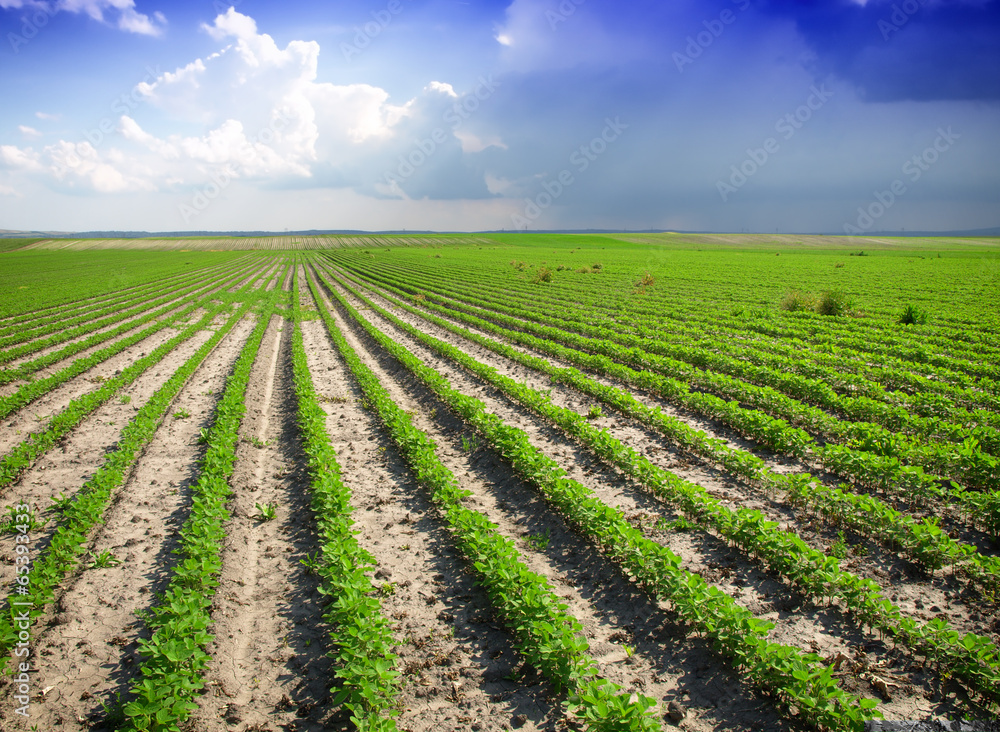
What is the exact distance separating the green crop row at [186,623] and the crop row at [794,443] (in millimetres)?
9041

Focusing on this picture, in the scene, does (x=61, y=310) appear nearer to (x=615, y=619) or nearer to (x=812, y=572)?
(x=615, y=619)

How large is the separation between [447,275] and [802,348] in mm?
37909

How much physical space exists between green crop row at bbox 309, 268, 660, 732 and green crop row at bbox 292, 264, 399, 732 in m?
1.22

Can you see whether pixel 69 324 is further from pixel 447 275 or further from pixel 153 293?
pixel 447 275

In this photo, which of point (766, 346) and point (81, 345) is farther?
point (81, 345)

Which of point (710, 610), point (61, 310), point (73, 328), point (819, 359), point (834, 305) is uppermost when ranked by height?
point (834, 305)

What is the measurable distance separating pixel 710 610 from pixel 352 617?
143 inches

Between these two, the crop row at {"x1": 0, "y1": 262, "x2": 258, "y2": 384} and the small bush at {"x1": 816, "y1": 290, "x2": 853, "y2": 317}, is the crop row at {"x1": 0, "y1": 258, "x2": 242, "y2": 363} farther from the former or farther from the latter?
the small bush at {"x1": 816, "y1": 290, "x2": 853, "y2": 317}

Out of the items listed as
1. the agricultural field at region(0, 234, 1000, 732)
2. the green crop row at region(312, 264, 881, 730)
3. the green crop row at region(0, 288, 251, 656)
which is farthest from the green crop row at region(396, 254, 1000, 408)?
the green crop row at region(0, 288, 251, 656)

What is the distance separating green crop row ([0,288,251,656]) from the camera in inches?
208

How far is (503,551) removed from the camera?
18.5 ft

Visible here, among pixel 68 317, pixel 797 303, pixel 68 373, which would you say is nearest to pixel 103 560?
pixel 68 373

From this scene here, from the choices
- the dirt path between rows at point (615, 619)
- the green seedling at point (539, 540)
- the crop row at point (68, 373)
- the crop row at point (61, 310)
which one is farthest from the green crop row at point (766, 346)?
the crop row at point (61, 310)

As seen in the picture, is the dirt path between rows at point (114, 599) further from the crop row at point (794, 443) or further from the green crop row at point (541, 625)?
the crop row at point (794, 443)
